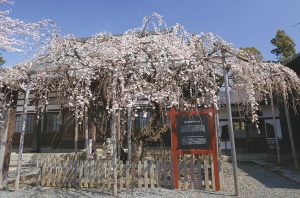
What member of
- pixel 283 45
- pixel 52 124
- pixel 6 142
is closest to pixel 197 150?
pixel 6 142

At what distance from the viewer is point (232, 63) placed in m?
7.24

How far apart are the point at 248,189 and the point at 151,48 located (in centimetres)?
428

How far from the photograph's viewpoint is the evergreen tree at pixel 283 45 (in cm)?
2483

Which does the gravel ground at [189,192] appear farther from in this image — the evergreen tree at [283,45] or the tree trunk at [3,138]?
the evergreen tree at [283,45]

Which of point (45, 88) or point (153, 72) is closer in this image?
point (153, 72)

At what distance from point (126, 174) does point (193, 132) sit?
1.96m

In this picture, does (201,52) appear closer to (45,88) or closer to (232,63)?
(232,63)

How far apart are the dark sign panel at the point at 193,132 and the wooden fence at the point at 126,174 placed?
0.45 m

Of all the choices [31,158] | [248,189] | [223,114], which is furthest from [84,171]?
[223,114]

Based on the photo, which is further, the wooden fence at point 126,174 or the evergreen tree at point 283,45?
the evergreen tree at point 283,45

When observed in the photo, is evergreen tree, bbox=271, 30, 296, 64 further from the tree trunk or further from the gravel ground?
the tree trunk

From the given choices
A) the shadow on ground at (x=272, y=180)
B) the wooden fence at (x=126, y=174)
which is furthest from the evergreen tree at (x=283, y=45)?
the wooden fence at (x=126, y=174)

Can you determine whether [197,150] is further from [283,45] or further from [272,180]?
[283,45]

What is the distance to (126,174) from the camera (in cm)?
642
